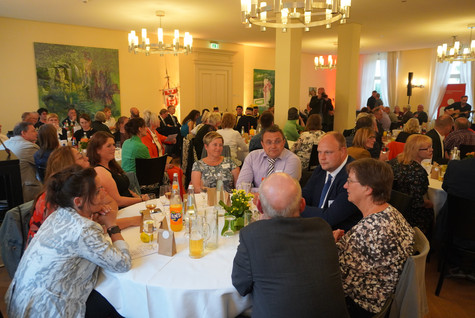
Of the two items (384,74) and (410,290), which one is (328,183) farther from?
(384,74)

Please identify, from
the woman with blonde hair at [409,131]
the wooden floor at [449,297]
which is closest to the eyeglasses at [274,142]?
the wooden floor at [449,297]

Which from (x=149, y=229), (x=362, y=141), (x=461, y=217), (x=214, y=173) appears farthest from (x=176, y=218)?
(x=362, y=141)

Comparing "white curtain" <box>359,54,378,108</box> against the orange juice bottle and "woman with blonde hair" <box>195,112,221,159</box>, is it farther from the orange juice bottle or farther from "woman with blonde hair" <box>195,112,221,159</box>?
the orange juice bottle

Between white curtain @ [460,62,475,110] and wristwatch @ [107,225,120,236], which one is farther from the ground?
white curtain @ [460,62,475,110]

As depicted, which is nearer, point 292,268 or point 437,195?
point 292,268

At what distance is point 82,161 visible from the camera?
3004mm

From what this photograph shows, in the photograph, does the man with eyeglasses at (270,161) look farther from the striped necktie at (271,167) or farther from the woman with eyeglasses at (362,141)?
the woman with eyeglasses at (362,141)

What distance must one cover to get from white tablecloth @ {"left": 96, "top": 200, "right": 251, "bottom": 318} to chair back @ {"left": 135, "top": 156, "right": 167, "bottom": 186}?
235 centimetres

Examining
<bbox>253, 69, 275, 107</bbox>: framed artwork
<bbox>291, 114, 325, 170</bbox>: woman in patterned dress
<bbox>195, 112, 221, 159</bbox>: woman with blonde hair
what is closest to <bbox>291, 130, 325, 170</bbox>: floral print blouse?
<bbox>291, 114, 325, 170</bbox>: woman in patterned dress

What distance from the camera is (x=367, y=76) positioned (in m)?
16.5

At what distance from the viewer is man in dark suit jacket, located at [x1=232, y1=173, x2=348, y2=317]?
4.70ft

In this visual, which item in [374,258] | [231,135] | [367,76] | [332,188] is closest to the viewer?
[374,258]

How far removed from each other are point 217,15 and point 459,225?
613cm

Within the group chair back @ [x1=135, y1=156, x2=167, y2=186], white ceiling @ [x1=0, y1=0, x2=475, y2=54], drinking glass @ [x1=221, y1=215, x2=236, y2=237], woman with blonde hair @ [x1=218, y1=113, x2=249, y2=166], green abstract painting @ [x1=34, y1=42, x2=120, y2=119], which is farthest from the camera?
green abstract painting @ [x1=34, y1=42, x2=120, y2=119]
